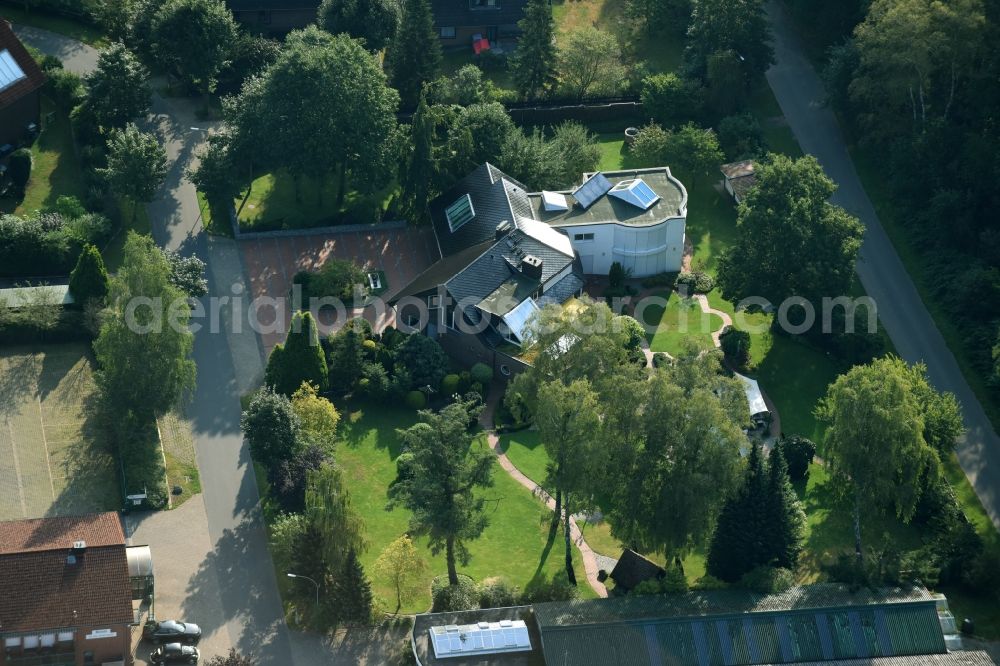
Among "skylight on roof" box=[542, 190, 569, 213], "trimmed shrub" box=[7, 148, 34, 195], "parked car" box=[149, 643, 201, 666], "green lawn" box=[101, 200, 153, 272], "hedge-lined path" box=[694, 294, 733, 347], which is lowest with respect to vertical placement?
"hedge-lined path" box=[694, 294, 733, 347]

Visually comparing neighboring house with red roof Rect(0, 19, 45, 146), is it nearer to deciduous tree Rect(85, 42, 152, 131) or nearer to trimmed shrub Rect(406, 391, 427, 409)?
deciduous tree Rect(85, 42, 152, 131)

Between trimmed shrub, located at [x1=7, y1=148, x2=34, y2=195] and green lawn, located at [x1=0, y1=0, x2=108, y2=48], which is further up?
green lawn, located at [x1=0, y1=0, x2=108, y2=48]

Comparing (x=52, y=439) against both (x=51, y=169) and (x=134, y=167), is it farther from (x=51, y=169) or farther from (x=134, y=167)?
(x=51, y=169)

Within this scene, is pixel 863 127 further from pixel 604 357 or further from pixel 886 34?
pixel 604 357

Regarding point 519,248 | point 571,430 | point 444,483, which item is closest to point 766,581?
point 571,430

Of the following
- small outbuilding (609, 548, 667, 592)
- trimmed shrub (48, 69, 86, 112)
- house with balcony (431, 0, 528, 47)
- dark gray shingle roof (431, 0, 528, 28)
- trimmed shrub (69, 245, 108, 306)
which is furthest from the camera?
house with balcony (431, 0, 528, 47)

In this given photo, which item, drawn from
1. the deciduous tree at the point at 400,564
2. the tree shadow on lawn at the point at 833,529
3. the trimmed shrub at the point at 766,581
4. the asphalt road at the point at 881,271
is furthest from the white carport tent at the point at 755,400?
the deciduous tree at the point at 400,564

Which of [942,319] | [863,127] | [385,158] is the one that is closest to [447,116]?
[385,158]

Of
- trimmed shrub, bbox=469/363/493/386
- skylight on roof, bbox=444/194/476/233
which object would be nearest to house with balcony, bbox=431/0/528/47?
skylight on roof, bbox=444/194/476/233
